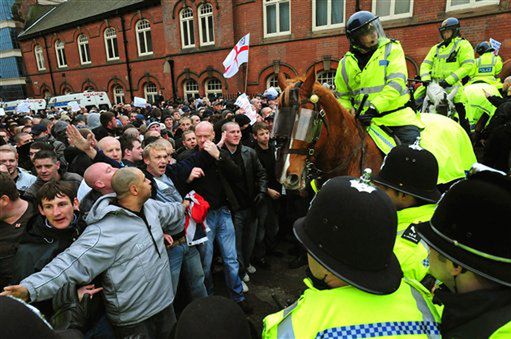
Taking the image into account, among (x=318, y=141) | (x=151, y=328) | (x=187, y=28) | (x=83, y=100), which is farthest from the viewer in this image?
(x=83, y=100)

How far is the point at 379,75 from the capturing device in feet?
12.8

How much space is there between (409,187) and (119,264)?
2.28m

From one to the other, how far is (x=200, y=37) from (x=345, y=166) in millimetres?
18465

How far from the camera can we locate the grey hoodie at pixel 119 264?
2283mm

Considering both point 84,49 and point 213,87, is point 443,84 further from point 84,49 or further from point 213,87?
point 84,49

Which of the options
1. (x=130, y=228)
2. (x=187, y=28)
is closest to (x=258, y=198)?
(x=130, y=228)

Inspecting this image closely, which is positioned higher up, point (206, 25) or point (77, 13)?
point (77, 13)

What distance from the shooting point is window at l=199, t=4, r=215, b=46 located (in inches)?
744

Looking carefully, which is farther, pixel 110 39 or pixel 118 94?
pixel 118 94

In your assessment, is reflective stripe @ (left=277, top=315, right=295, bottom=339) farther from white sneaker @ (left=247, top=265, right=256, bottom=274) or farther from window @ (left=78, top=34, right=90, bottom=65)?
window @ (left=78, top=34, right=90, bottom=65)

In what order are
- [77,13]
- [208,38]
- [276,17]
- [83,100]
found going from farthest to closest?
[77,13], [83,100], [208,38], [276,17]

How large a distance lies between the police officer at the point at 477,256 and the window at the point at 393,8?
48.7ft

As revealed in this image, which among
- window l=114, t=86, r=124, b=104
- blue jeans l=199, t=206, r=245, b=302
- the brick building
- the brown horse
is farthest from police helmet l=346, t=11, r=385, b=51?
window l=114, t=86, r=124, b=104

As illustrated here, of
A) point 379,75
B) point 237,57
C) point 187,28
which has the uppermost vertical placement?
point 187,28
